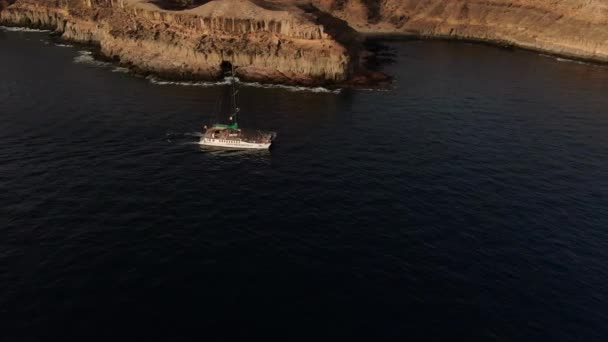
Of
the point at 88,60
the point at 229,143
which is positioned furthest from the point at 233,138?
the point at 88,60

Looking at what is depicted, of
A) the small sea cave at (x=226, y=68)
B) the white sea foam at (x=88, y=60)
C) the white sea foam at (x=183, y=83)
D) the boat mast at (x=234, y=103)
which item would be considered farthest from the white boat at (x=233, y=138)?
the white sea foam at (x=88, y=60)

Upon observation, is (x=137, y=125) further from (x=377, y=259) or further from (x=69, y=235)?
(x=377, y=259)

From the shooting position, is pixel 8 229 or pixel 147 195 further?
pixel 147 195

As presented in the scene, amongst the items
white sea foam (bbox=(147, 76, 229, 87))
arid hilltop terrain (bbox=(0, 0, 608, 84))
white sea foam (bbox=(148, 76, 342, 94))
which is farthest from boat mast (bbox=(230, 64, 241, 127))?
arid hilltop terrain (bbox=(0, 0, 608, 84))

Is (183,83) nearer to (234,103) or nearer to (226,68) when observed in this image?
(226,68)

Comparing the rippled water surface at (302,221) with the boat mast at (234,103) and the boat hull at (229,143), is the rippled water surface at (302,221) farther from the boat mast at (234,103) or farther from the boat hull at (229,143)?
the boat mast at (234,103)

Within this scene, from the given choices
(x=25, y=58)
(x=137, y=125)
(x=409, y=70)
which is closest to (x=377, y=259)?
(x=137, y=125)

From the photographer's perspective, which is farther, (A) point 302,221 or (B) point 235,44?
(B) point 235,44
